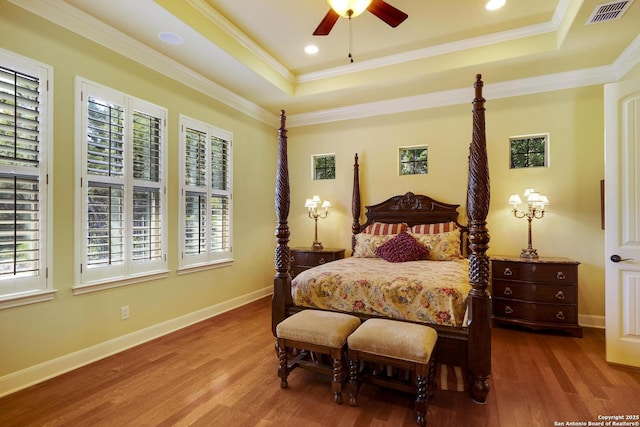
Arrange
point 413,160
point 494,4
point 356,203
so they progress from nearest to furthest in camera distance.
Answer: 1. point 494,4
2. point 413,160
3. point 356,203

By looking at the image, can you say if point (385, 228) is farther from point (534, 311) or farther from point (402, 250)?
point (534, 311)

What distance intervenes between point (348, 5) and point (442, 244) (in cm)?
287

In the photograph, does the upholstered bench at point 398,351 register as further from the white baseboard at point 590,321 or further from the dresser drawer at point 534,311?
the white baseboard at point 590,321

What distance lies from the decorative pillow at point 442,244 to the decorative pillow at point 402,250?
0.10 m

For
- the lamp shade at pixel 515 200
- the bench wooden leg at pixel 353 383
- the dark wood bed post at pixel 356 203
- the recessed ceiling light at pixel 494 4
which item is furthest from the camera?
the dark wood bed post at pixel 356 203

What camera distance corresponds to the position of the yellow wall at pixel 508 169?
155 inches

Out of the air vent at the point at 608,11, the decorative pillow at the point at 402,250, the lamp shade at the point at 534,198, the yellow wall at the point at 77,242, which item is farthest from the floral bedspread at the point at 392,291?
the air vent at the point at 608,11

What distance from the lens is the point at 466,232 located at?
4.34 meters

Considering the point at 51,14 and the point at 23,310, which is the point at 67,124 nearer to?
the point at 51,14

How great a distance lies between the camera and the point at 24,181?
2.52 meters

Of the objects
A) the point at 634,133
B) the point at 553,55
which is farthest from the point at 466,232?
the point at 553,55

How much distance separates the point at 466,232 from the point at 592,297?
164 cm

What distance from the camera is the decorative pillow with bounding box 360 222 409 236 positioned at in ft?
14.9

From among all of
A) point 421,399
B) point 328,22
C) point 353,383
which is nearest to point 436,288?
point 421,399
